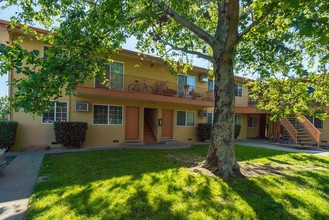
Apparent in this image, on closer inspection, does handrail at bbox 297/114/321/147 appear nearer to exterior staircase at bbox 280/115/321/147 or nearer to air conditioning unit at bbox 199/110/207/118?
exterior staircase at bbox 280/115/321/147

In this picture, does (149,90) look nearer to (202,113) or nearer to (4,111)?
(202,113)

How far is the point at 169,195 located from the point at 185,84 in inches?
504

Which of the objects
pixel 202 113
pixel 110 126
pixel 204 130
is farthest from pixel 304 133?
pixel 110 126

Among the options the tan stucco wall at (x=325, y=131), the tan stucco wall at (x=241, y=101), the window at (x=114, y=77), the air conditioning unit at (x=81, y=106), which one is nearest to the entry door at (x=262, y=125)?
the tan stucco wall at (x=241, y=101)

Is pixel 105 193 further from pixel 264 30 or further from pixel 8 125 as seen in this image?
pixel 8 125

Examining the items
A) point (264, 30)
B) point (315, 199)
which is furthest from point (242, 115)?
point (315, 199)

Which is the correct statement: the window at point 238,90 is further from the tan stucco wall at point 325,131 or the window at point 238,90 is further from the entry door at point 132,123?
the entry door at point 132,123

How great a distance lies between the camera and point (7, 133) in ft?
35.8

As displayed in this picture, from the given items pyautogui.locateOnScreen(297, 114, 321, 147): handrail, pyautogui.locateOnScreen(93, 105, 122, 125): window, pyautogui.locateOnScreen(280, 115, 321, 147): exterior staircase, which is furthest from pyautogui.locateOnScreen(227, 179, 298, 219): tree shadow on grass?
pyautogui.locateOnScreen(280, 115, 321, 147): exterior staircase

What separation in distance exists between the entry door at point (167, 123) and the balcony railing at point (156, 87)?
1.64 m

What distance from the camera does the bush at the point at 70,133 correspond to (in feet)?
39.7

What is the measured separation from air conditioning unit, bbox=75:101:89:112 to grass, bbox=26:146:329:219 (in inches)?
216

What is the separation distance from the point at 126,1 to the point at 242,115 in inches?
759

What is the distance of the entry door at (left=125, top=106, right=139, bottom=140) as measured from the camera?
611 inches
